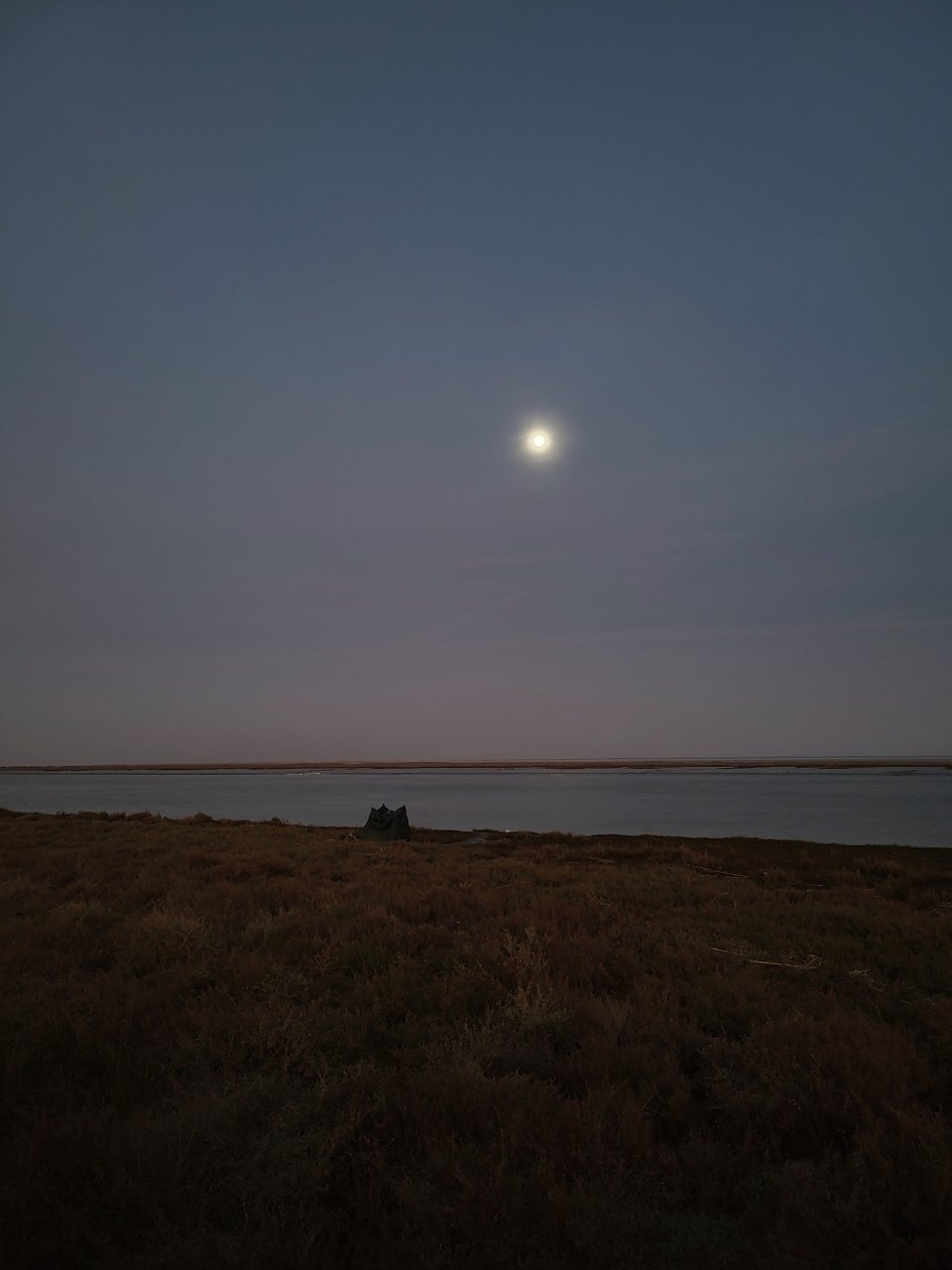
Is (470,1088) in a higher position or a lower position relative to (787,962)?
higher

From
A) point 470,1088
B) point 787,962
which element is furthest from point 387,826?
point 470,1088

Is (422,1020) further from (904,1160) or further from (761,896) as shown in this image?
(761,896)


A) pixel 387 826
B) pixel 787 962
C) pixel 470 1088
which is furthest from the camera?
pixel 387 826

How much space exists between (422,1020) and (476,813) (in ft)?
116

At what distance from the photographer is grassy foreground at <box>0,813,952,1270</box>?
333 cm

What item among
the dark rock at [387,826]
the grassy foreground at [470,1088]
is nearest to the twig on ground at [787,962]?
the grassy foreground at [470,1088]

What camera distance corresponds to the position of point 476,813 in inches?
1594

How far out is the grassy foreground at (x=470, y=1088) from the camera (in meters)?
3.33

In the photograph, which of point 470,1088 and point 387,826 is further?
point 387,826

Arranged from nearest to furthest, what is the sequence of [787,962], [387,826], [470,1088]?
1. [470,1088]
2. [787,962]
3. [387,826]

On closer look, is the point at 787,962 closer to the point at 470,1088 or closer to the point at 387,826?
→ the point at 470,1088

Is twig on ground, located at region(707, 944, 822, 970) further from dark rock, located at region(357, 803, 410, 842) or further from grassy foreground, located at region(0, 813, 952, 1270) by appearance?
dark rock, located at region(357, 803, 410, 842)

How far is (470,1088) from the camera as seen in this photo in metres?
4.50

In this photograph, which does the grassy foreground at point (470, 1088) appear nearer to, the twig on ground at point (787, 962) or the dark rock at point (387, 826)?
the twig on ground at point (787, 962)
